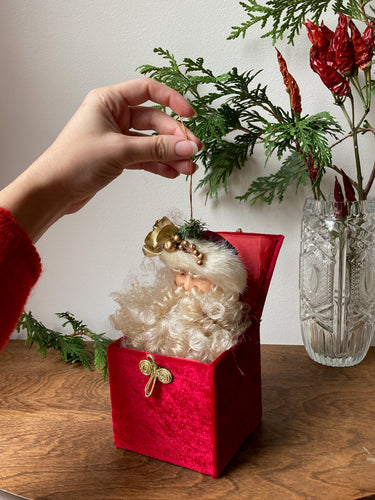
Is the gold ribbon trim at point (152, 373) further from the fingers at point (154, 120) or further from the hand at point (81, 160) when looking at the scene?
the fingers at point (154, 120)

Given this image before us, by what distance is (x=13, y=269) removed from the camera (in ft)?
2.22

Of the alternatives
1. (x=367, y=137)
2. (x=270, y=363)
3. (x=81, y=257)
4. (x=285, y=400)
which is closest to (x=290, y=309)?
(x=270, y=363)

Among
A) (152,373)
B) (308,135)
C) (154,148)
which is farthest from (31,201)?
(308,135)

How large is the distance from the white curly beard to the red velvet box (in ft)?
0.08

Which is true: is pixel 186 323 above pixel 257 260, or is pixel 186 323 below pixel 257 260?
below

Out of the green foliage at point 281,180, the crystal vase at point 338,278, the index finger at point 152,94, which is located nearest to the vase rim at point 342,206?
the crystal vase at point 338,278

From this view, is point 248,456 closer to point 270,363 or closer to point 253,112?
point 270,363

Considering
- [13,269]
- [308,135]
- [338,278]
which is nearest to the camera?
[13,269]

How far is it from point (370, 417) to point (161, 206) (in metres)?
0.69

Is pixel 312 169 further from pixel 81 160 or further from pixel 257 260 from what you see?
pixel 81 160

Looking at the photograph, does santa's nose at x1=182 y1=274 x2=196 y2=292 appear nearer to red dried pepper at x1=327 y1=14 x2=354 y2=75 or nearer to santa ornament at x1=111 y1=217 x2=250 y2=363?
santa ornament at x1=111 y1=217 x2=250 y2=363

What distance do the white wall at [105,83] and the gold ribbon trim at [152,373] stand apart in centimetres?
55

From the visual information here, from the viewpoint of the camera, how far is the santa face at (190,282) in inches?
30.8

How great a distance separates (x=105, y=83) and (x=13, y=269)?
2.23ft
